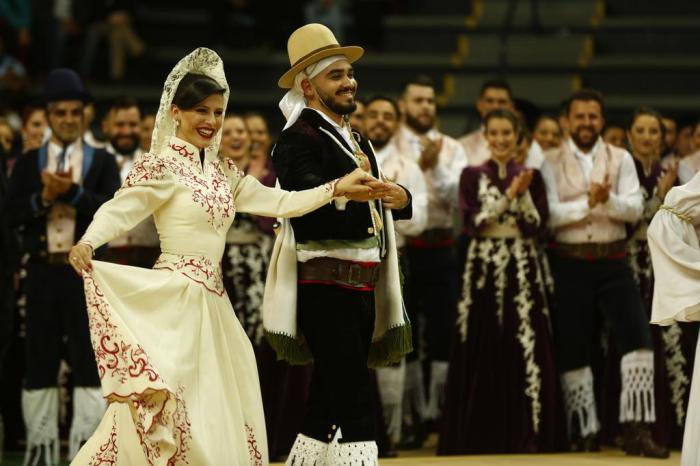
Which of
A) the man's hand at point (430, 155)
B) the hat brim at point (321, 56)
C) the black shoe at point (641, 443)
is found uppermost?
the hat brim at point (321, 56)

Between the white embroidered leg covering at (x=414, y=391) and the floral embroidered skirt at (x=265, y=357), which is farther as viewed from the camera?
the white embroidered leg covering at (x=414, y=391)

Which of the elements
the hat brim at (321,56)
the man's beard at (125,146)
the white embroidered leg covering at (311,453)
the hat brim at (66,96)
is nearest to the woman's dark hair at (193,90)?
the hat brim at (321,56)

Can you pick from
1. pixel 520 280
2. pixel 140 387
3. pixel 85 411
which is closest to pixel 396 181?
pixel 520 280

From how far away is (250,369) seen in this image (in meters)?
6.31

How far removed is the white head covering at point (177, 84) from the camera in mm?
6383

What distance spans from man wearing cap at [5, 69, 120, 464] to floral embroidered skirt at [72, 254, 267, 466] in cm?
174

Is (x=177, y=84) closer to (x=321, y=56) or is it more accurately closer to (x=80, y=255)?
(x=321, y=56)

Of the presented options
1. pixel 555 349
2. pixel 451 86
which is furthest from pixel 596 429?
pixel 451 86

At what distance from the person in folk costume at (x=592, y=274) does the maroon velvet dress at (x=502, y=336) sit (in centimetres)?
11

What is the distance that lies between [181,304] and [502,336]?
279 centimetres

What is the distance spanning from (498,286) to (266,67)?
6.07 meters

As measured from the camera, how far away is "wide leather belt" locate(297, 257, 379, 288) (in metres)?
6.43

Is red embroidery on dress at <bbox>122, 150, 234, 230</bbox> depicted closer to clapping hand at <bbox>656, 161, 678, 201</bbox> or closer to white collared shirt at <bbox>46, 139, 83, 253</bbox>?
white collared shirt at <bbox>46, 139, 83, 253</bbox>

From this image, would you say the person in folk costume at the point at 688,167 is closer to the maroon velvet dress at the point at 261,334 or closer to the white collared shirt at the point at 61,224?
the maroon velvet dress at the point at 261,334
